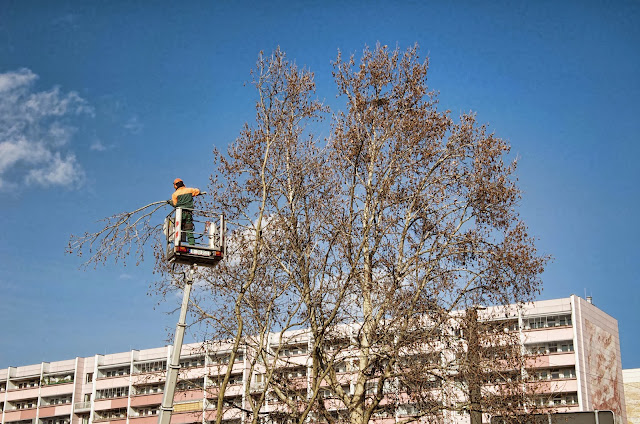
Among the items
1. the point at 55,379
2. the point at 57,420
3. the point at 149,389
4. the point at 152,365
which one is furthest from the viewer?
the point at 55,379

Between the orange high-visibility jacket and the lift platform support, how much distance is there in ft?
0.79

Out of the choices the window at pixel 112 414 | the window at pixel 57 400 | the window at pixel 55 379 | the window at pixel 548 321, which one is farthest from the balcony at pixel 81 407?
the window at pixel 548 321

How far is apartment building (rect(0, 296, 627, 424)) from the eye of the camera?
75938 millimetres

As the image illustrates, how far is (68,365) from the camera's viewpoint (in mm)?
107562

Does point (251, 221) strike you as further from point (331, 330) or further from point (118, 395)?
point (118, 395)

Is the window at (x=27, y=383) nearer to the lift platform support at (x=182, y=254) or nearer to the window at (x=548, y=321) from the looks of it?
the window at (x=548, y=321)

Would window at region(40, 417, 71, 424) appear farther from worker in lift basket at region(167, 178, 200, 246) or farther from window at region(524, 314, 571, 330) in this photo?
worker in lift basket at region(167, 178, 200, 246)

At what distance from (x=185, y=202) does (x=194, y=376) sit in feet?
248

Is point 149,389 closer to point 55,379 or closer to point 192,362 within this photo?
point 192,362

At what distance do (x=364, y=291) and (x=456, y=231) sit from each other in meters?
3.73

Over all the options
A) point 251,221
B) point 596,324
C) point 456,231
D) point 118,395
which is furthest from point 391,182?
point 118,395

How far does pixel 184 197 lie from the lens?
1627 cm

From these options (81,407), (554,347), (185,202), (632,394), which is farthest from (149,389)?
(185,202)

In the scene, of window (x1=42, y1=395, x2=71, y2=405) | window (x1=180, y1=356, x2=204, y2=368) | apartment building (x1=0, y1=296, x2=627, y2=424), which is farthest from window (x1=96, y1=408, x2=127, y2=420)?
window (x1=180, y1=356, x2=204, y2=368)
